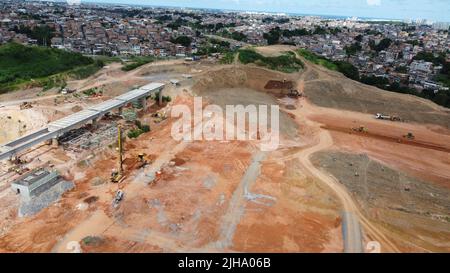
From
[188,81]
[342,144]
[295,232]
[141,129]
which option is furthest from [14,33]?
[295,232]

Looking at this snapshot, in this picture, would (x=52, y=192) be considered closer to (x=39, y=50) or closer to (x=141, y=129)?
(x=141, y=129)

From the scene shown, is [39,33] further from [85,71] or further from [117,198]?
[117,198]

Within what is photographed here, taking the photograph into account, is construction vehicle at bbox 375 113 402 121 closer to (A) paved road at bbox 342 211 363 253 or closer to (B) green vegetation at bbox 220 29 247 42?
(A) paved road at bbox 342 211 363 253

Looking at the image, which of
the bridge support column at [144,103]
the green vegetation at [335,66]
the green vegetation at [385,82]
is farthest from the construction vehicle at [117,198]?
the green vegetation at [335,66]

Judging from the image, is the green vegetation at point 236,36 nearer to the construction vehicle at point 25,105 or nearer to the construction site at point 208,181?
the construction site at point 208,181

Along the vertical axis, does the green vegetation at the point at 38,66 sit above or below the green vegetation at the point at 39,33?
below

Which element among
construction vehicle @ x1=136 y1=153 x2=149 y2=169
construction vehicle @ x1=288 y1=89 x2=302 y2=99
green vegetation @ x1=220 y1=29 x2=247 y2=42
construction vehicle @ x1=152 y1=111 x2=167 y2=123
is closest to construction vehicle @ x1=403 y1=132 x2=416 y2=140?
construction vehicle @ x1=288 y1=89 x2=302 y2=99

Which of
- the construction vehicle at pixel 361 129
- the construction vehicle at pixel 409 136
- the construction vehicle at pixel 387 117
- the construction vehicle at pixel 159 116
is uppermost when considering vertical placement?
the construction vehicle at pixel 159 116
